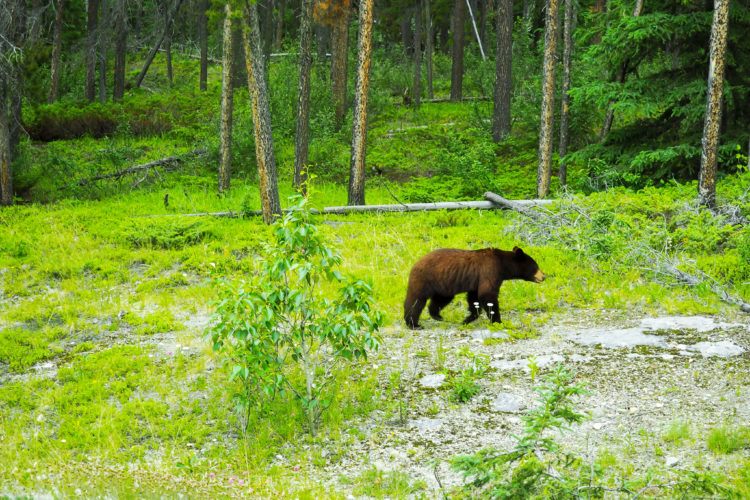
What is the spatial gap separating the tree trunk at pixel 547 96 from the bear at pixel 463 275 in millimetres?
9062

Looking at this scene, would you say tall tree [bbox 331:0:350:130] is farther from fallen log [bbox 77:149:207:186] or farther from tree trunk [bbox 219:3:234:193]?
tree trunk [bbox 219:3:234:193]

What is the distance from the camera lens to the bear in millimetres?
10000

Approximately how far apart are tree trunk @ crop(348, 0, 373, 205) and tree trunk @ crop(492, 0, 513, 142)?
825 centimetres

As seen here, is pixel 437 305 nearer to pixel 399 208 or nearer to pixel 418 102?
pixel 399 208

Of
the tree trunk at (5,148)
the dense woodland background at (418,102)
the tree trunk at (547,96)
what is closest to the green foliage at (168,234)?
the dense woodland background at (418,102)

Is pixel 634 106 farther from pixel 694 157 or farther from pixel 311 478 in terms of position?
pixel 311 478

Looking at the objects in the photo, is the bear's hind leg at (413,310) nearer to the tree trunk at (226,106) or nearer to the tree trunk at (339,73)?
the tree trunk at (226,106)

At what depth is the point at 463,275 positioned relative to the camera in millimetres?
10016

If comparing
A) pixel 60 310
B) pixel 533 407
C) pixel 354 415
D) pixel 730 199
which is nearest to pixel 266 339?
pixel 354 415

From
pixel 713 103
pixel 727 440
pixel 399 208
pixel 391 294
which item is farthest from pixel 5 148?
pixel 727 440

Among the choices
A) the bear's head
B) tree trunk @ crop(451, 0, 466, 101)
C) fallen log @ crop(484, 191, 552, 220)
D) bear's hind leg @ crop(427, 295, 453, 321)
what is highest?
tree trunk @ crop(451, 0, 466, 101)

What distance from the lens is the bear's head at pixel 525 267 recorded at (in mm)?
10312

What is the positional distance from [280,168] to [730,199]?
43.2 ft

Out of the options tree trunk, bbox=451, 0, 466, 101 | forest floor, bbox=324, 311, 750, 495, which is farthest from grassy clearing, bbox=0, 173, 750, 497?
tree trunk, bbox=451, 0, 466, 101
